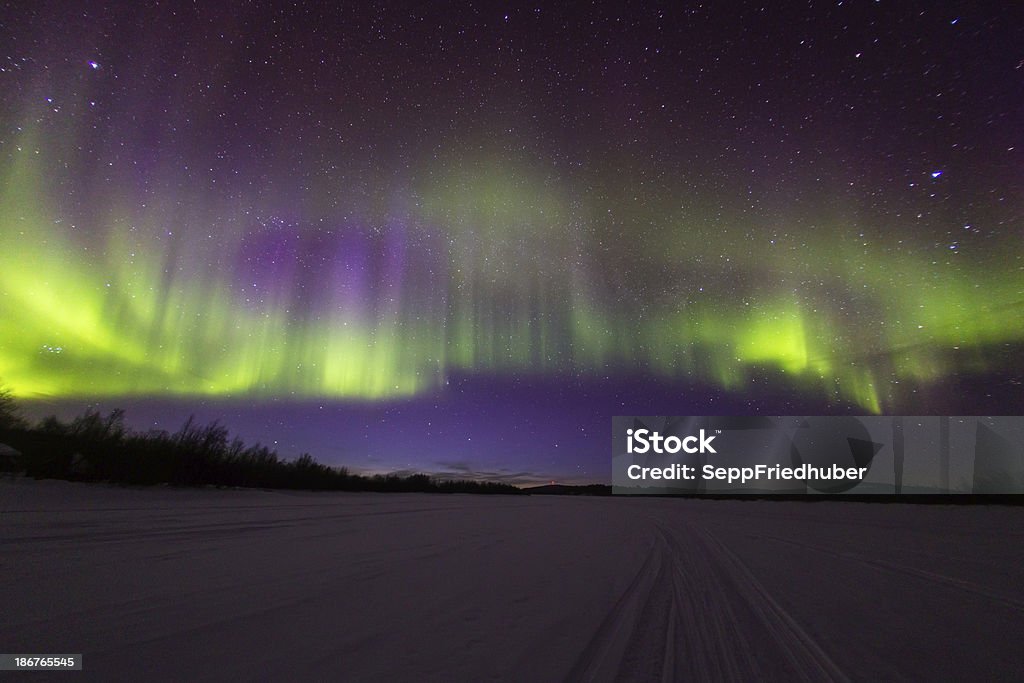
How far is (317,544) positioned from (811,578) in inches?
273

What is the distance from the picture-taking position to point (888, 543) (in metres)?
11.0

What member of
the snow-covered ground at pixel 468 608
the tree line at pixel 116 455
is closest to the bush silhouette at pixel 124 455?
the tree line at pixel 116 455

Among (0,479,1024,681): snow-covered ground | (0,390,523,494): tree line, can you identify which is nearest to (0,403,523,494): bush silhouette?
(0,390,523,494): tree line

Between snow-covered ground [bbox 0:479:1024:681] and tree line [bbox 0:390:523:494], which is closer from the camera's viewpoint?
snow-covered ground [bbox 0:479:1024:681]

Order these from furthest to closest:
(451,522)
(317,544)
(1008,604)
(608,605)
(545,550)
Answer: (451,522) < (545,550) < (317,544) < (1008,604) < (608,605)

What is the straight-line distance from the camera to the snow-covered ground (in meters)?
3.01

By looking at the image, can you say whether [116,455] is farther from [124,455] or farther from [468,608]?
[468,608]

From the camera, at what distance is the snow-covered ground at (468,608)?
118 inches

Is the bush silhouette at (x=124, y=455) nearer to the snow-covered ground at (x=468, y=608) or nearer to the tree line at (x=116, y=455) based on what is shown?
the tree line at (x=116, y=455)

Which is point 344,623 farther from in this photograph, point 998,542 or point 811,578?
point 998,542

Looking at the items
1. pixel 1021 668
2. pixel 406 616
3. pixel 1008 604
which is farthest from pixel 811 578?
pixel 406 616

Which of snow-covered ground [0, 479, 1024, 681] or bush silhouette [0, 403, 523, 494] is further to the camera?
bush silhouette [0, 403, 523, 494]

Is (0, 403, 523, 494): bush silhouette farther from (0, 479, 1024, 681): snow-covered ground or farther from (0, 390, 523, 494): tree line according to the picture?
(0, 479, 1024, 681): snow-covered ground

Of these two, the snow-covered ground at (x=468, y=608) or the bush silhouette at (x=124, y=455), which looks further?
the bush silhouette at (x=124, y=455)
